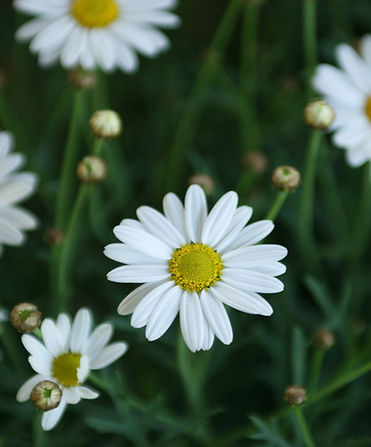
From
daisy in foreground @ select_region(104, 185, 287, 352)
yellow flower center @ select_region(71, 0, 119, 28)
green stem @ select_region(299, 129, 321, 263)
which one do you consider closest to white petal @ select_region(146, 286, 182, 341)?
daisy in foreground @ select_region(104, 185, 287, 352)

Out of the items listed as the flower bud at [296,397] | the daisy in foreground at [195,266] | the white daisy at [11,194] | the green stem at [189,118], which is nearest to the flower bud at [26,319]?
the daisy in foreground at [195,266]

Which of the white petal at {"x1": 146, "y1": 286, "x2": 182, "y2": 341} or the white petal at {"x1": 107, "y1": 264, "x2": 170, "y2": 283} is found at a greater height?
the white petal at {"x1": 107, "y1": 264, "x2": 170, "y2": 283}

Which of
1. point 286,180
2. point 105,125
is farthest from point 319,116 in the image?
point 105,125

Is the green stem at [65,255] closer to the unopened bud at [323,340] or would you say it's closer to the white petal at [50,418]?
the white petal at [50,418]

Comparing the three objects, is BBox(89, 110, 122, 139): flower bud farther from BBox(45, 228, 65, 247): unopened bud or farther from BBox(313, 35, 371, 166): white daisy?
BBox(313, 35, 371, 166): white daisy

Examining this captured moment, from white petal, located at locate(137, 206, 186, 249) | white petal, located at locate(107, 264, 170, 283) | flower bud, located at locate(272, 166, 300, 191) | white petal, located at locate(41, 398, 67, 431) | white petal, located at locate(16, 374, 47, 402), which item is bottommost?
white petal, located at locate(41, 398, 67, 431)

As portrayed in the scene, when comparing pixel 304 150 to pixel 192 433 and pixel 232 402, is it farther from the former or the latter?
pixel 192 433

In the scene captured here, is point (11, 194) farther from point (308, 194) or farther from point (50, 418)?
point (308, 194)
